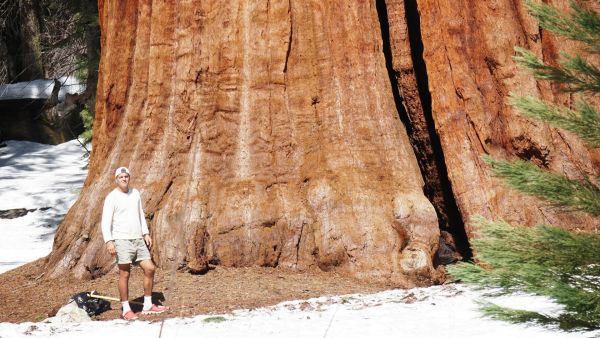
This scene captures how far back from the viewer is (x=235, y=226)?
8.98 meters

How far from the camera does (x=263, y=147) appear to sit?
930 cm

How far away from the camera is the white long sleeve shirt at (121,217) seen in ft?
25.9

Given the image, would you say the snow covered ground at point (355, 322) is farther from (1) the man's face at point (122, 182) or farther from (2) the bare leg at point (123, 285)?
(1) the man's face at point (122, 182)

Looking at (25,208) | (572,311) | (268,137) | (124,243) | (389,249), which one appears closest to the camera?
(572,311)

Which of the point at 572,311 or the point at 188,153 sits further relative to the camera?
the point at 188,153

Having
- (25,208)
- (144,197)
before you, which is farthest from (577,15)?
(25,208)

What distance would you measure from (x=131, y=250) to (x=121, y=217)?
323 mm

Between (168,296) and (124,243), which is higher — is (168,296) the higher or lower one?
the lower one

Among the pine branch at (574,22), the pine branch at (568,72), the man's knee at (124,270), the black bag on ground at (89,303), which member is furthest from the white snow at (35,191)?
the pine branch at (574,22)

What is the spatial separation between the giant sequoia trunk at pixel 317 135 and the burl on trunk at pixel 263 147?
0.05 ft

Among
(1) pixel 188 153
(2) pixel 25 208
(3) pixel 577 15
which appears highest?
(3) pixel 577 15

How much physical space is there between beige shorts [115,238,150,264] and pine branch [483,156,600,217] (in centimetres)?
449

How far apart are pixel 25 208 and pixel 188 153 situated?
27.7 ft

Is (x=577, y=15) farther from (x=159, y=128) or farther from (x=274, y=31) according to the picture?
(x=159, y=128)
